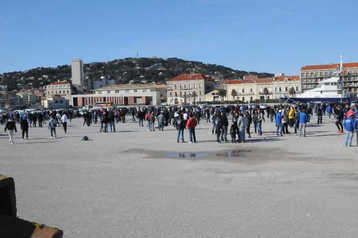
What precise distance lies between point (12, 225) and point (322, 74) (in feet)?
379

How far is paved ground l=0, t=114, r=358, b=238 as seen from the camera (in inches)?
205

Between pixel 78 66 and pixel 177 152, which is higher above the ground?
pixel 78 66

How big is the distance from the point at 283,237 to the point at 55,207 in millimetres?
3895

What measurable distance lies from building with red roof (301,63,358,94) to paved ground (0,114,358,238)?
10002 cm

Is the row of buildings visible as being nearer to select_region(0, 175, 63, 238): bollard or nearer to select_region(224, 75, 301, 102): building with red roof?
select_region(224, 75, 301, 102): building with red roof

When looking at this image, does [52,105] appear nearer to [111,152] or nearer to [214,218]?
[111,152]

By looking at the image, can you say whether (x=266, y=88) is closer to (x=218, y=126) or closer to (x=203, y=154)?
(x=218, y=126)

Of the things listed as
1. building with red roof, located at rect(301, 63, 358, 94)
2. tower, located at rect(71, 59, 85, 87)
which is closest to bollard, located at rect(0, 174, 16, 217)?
building with red roof, located at rect(301, 63, 358, 94)

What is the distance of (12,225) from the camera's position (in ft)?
6.48

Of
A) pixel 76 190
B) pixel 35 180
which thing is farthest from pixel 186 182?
pixel 35 180

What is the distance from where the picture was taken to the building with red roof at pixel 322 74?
102375 mm

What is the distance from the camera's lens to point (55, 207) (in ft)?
20.7

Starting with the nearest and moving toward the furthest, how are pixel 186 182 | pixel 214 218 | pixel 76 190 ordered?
pixel 214 218
pixel 76 190
pixel 186 182

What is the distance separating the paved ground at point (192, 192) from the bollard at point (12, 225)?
305cm
